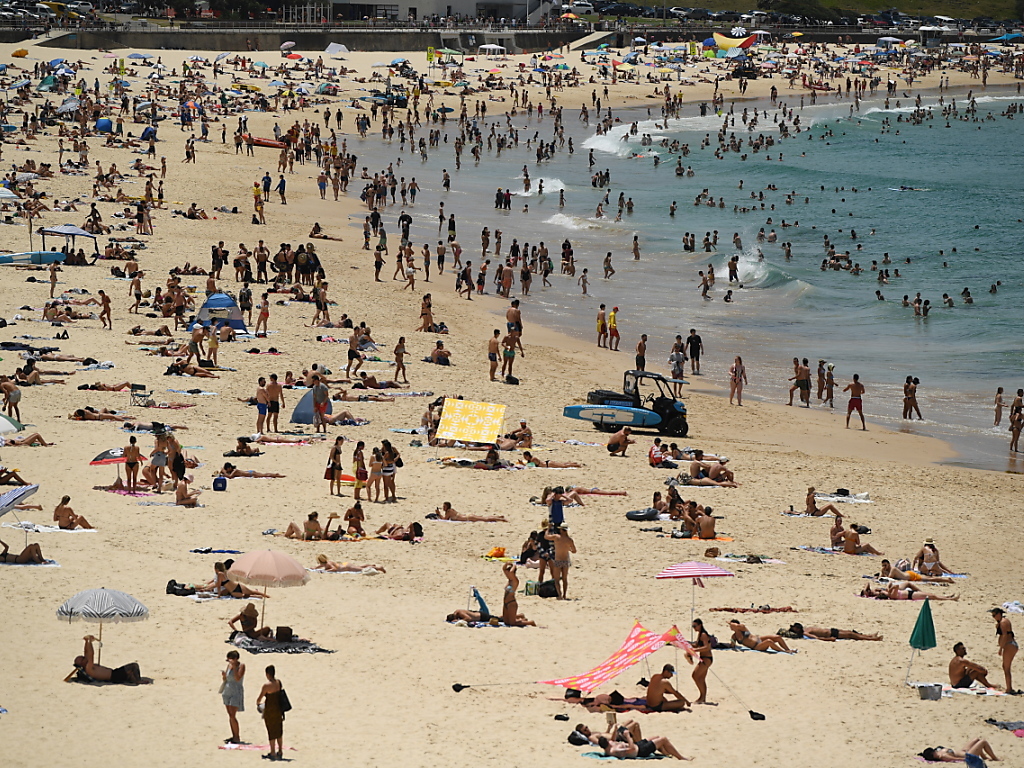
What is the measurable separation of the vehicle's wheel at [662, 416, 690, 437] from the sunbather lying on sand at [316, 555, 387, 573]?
801 centimetres

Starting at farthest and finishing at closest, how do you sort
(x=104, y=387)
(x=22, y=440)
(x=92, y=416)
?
1. (x=104, y=387)
2. (x=92, y=416)
3. (x=22, y=440)

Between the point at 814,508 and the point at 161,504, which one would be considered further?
the point at 814,508

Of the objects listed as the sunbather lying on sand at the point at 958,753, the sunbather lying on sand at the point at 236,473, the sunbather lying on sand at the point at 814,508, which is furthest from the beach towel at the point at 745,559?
the sunbather lying on sand at the point at 236,473

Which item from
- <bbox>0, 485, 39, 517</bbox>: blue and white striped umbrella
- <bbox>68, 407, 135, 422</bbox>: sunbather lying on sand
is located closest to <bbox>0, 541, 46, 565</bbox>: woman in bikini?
<bbox>0, 485, 39, 517</bbox>: blue and white striped umbrella

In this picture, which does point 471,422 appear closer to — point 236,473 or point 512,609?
point 236,473

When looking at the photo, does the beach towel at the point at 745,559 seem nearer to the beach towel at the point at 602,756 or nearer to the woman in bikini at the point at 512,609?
the woman in bikini at the point at 512,609

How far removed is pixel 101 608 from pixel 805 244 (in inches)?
1285

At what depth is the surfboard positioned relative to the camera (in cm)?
2155

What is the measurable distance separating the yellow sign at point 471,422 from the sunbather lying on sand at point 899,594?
6.65 m

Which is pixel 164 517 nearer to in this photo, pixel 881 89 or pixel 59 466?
pixel 59 466

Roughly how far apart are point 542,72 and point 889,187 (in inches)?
1322

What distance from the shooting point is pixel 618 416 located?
2166cm

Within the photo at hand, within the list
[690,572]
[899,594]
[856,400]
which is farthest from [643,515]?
[856,400]

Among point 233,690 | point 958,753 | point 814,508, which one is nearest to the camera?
point 233,690
